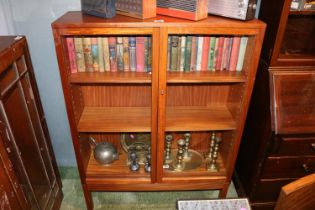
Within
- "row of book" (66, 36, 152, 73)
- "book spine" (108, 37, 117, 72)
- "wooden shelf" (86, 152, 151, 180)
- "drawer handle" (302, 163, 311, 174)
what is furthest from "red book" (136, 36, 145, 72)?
"drawer handle" (302, 163, 311, 174)

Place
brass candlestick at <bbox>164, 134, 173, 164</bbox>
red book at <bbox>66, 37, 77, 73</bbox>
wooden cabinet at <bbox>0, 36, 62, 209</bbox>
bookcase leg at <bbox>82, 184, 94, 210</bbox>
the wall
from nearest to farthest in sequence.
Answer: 1. wooden cabinet at <bbox>0, 36, 62, 209</bbox>
2. red book at <bbox>66, 37, 77, 73</bbox>
3. the wall
4. bookcase leg at <bbox>82, 184, 94, 210</bbox>
5. brass candlestick at <bbox>164, 134, 173, 164</bbox>

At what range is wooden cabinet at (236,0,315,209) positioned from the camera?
4.20ft

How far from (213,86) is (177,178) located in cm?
63

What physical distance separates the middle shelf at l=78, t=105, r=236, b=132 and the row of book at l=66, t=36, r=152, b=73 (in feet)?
1.03

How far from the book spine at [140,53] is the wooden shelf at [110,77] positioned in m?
0.03

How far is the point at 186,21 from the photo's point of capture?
1.14 m

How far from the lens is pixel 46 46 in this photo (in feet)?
5.04

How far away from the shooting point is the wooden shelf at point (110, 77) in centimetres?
127

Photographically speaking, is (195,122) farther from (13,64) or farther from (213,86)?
(13,64)

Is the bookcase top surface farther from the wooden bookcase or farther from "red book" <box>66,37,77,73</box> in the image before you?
"red book" <box>66,37,77,73</box>

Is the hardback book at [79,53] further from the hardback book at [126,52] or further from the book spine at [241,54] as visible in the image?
the book spine at [241,54]

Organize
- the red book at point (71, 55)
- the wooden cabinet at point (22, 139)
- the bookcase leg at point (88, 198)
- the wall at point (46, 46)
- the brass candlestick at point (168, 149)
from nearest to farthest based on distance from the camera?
the wooden cabinet at point (22, 139) < the red book at point (71, 55) < the wall at point (46, 46) < the bookcase leg at point (88, 198) < the brass candlestick at point (168, 149)

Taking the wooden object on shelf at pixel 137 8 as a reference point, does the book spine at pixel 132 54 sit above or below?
below

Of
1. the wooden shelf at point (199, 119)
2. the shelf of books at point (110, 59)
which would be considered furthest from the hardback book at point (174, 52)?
the wooden shelf at point (199, 119)
